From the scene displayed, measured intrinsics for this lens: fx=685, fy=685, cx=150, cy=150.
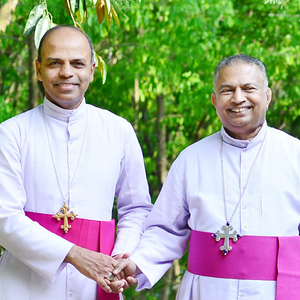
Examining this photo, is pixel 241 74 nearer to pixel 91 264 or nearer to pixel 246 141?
pixel 246 141

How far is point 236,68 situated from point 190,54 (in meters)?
4.73

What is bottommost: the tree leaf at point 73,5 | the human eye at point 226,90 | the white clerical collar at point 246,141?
the white clerical collar at point 246,141

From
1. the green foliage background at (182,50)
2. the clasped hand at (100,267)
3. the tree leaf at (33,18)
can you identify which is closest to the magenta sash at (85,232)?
the clasped hand at (100,267)

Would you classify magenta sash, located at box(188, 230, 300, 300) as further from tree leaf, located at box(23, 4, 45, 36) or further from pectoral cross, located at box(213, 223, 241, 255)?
tree leaf, located at box(23, 4, 45, 36)

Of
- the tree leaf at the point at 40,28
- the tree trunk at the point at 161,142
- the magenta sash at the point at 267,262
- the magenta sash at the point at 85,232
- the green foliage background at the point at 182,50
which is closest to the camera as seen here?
the magenta sash at the point at 267,262

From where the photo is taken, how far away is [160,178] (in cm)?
1035

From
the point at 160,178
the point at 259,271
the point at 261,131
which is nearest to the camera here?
the point at 259,271

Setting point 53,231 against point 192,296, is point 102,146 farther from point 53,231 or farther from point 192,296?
point 192,296

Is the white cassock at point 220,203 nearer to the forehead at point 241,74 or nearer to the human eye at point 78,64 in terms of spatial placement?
the forehead at point 241,74

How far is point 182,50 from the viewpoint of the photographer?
8438mm

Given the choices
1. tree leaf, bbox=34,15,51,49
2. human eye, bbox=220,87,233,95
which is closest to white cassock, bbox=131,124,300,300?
human eye, bbox=220,87,233,95

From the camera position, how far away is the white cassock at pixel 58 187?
3607 mm

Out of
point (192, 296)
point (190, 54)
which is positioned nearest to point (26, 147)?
point (192, 296)

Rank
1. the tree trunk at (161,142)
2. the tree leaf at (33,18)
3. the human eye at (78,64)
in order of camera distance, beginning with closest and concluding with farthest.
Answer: the human eye at (78,64) → the tree leaf at (33,18) → the tree trunk at (161,142)
